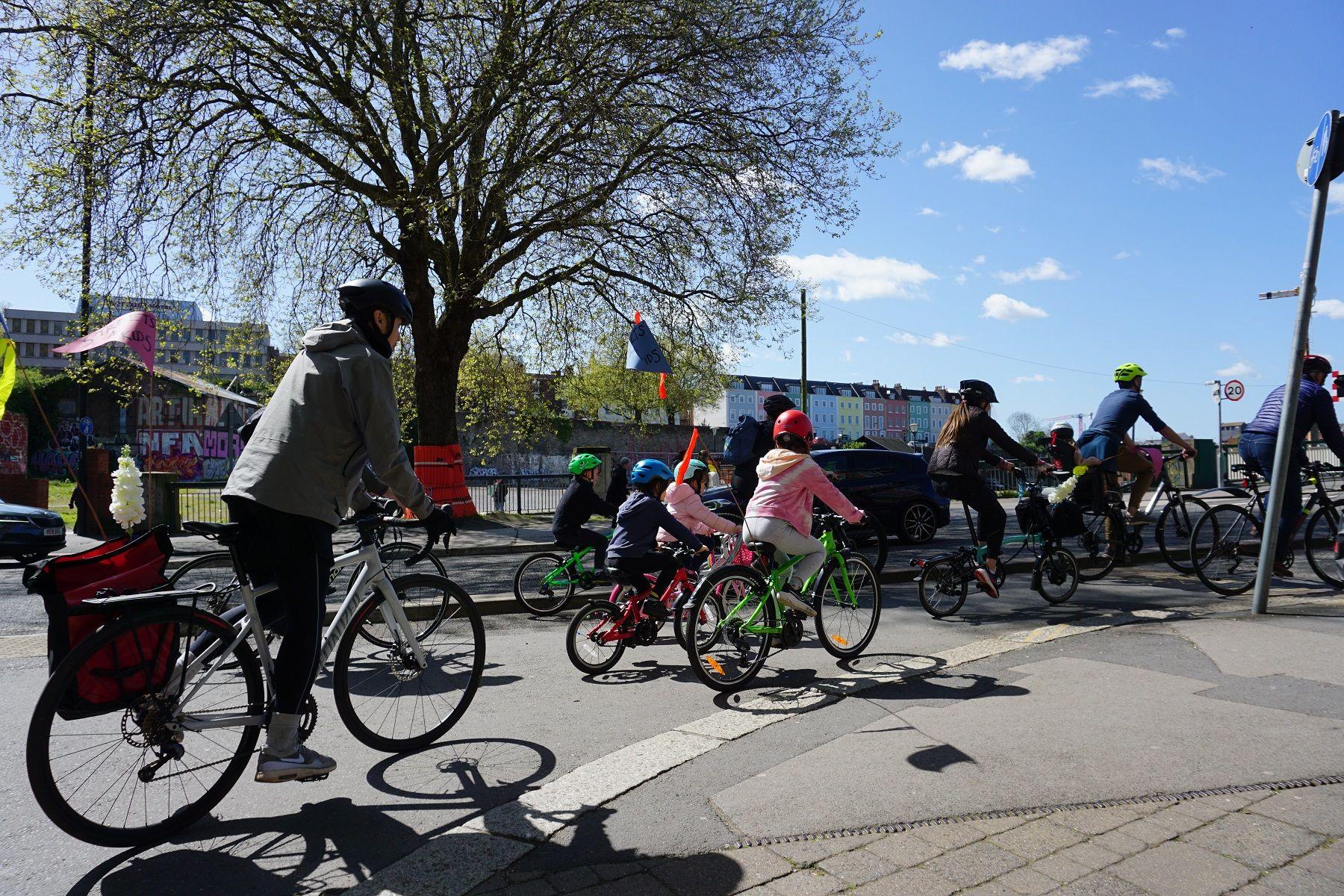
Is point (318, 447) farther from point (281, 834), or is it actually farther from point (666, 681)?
point (666, 681)

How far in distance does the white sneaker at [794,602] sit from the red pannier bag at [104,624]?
3.09 metres

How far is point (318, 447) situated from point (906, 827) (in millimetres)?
2413

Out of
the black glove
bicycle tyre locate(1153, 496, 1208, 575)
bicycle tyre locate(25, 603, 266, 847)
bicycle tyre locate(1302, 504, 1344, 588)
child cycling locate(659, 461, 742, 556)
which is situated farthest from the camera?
bicycle tyre locate(1153, 496, 1208, 575)

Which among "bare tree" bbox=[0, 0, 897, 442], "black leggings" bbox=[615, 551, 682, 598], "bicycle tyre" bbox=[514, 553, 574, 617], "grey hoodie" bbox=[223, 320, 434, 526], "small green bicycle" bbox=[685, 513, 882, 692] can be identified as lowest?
"bicycle tyre" bbox=[514, 553, 574, 617]

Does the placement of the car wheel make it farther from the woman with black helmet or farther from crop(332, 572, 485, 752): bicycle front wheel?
crop(332, 572, 485, 752): bicycle front wheel

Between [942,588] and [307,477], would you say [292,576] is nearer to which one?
[307,477]

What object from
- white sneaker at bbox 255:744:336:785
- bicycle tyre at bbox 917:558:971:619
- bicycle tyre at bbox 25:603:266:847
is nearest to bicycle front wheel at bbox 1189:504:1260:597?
bicycle tyre at bbox 917:558:971:619

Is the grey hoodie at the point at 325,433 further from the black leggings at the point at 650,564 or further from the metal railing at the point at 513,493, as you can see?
the metal railing at the point at 513,493

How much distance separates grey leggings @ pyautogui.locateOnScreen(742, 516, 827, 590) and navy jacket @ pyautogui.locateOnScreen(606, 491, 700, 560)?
498mm

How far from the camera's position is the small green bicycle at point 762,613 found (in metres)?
5.00

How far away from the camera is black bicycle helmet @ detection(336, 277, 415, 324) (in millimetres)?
3510

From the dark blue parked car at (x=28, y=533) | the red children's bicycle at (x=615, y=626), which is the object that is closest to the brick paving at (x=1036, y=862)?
the red children's bicycle at (x=615, y=626)

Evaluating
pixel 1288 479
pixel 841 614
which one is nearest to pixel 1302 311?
pixel 1288 479

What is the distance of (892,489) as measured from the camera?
14547 millimetres
